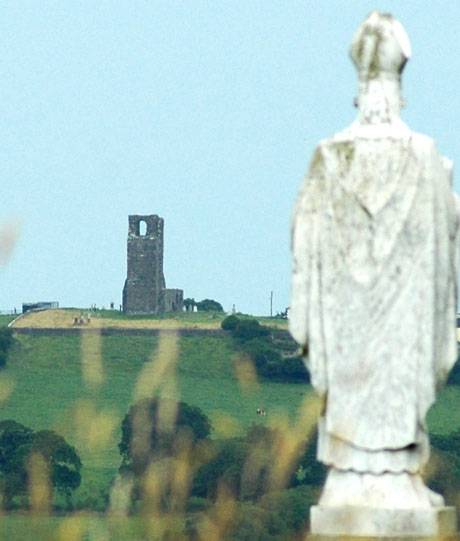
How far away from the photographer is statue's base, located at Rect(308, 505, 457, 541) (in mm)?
11906

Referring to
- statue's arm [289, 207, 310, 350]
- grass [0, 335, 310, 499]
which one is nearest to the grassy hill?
grass [0, 335, 310, 499]

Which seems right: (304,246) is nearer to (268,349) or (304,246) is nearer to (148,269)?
(268,349)

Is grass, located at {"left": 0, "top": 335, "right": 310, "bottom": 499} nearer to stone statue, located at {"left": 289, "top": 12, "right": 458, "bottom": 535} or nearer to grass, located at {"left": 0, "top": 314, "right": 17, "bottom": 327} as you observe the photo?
stone statue, located at {"left": 289, "top": 12, "right": 458, "bottom": 535}

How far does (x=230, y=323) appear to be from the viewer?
150500 mm

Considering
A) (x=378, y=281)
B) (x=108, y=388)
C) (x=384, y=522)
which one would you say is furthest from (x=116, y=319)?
(x=384, y=522)

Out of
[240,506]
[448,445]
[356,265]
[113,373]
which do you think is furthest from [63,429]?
[113,373]

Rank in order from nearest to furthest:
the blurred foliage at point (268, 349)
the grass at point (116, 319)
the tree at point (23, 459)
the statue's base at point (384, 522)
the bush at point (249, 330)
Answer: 1. the statue's base at point (384, 522)
2. the tree at point (23, 459)
3. the blurred foliage at point (268, 349)
4. the bush at point (249, 330)
5. the grass at point (116, 319)

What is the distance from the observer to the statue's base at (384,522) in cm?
1191

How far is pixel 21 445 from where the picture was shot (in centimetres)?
5588

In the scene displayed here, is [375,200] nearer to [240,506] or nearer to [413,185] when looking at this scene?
[413,185]

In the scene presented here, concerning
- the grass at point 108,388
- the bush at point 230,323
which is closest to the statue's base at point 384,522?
the grass at point 108,388

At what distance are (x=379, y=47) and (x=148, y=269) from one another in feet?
589

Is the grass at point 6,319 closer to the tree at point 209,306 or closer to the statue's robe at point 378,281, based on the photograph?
the tree at point 209,306

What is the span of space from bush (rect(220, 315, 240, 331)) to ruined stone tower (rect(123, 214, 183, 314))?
28.3 meters
